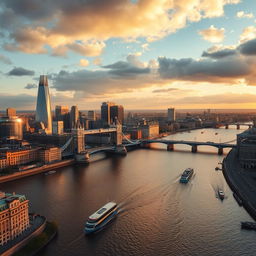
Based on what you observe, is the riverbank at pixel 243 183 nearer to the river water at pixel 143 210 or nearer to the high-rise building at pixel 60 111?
the river water at pixel 143 210

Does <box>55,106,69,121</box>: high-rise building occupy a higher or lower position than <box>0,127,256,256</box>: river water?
higher

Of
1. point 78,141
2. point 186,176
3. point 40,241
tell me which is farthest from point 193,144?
point 40,241

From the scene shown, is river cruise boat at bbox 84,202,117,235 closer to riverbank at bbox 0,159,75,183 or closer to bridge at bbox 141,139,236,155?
riverbank at bbox 0,159,75,183

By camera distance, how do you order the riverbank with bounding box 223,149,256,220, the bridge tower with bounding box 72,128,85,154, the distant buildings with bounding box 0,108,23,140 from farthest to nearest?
the distant buildings with bounding box 0,108,23,140 < the bridge tower with bounding box 72,128,85,154 < the riverbank with bounding box 223,149,256,220

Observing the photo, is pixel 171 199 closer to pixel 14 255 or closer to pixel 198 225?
pixel 198 225

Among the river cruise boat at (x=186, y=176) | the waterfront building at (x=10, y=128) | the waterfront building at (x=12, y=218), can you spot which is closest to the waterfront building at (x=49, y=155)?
the river cruise boat at (x=186, y=176)

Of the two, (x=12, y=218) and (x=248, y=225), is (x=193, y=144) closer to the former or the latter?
(x=248, y=225)

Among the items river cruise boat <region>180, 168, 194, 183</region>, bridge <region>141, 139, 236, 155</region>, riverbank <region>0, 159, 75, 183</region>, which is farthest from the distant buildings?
river cruise boat <region>180, 168, 194, 183</region>
